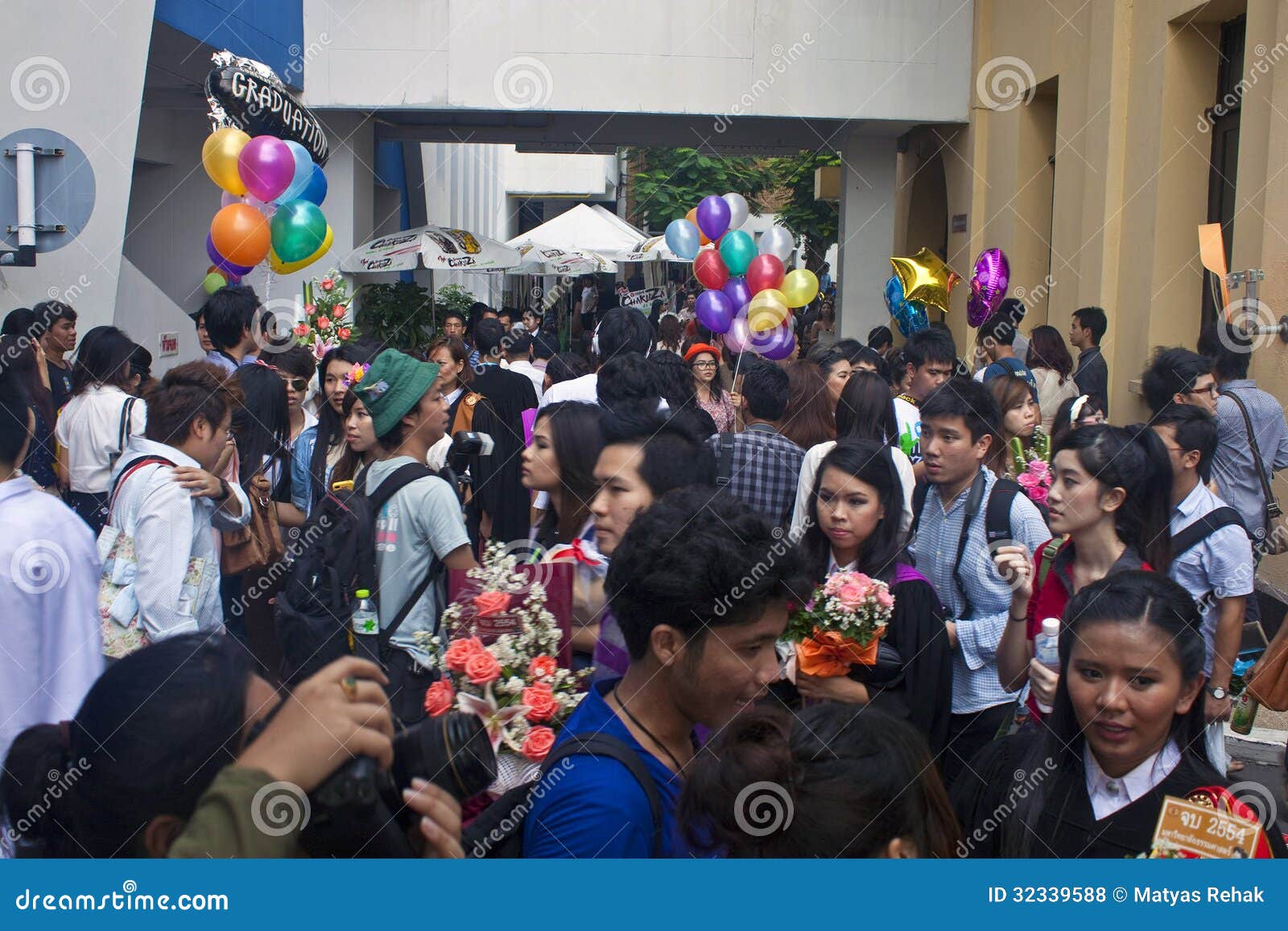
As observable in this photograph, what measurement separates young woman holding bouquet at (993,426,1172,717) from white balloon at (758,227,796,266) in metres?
7.30

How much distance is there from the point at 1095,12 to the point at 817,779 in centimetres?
1126

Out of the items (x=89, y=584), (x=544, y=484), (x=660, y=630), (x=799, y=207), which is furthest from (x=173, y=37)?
(x=799, y=207)

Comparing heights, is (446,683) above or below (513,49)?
below

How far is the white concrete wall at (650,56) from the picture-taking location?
14125 millimetres

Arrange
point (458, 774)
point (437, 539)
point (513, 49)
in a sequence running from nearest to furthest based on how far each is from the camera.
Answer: point (458, 774) < point (437, 539) < point (513, 49)

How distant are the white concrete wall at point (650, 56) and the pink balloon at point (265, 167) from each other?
6.29m

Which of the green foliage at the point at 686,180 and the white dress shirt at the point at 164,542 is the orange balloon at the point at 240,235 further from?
the green foliage at the point at 686,180

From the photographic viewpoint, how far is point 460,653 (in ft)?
9.87

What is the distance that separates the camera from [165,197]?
14484 mm

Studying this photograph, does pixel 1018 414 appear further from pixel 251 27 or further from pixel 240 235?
pixel 251 27

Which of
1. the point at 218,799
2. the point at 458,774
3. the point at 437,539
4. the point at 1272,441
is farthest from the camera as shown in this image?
the point at 1272,441

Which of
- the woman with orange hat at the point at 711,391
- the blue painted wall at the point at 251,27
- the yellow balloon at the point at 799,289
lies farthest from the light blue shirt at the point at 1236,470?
the blue painted wall at the point at 251,27

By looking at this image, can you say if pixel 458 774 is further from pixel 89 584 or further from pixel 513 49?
pixel 513 49

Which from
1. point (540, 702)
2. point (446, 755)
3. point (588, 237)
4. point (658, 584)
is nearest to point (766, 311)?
point (540, 702)
